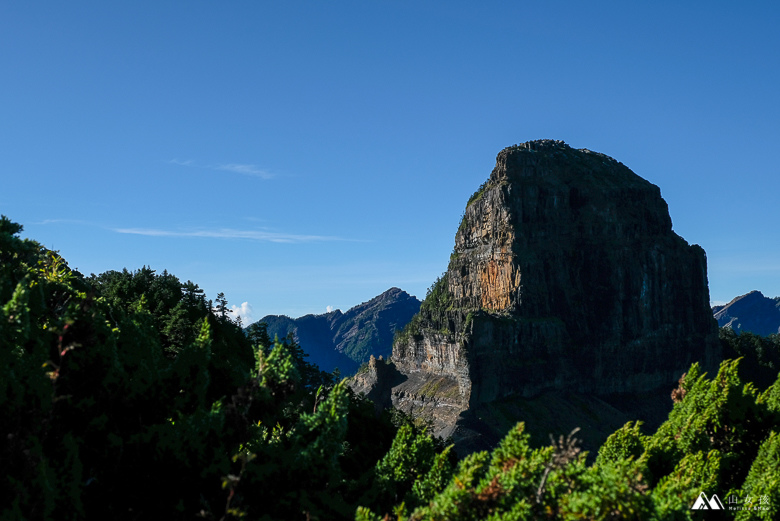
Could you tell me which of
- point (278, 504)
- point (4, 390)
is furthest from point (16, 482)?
point (278, 504)

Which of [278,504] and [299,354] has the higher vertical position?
[299,354]

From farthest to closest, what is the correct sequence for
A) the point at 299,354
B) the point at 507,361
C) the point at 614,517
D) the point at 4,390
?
the point at 507,361 < the point at 299,354 < the point at 4,390 < the point at 614,517

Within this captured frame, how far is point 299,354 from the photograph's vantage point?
95.7 meters

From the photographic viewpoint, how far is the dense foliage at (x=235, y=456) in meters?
25.5

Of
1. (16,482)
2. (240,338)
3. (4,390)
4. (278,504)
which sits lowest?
(278,504)

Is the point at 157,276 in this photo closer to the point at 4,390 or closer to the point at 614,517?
the point at 4,390

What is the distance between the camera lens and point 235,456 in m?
30.7

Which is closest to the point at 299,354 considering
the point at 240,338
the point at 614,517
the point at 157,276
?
the point at 240,338

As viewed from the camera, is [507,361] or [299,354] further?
[507,361]

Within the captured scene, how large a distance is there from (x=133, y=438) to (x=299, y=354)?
214ft

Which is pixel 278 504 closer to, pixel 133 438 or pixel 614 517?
pixel 133 438

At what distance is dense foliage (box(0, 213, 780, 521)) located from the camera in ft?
83.7

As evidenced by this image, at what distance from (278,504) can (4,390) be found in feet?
41.4

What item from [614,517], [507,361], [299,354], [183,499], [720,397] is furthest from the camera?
[507,361]
